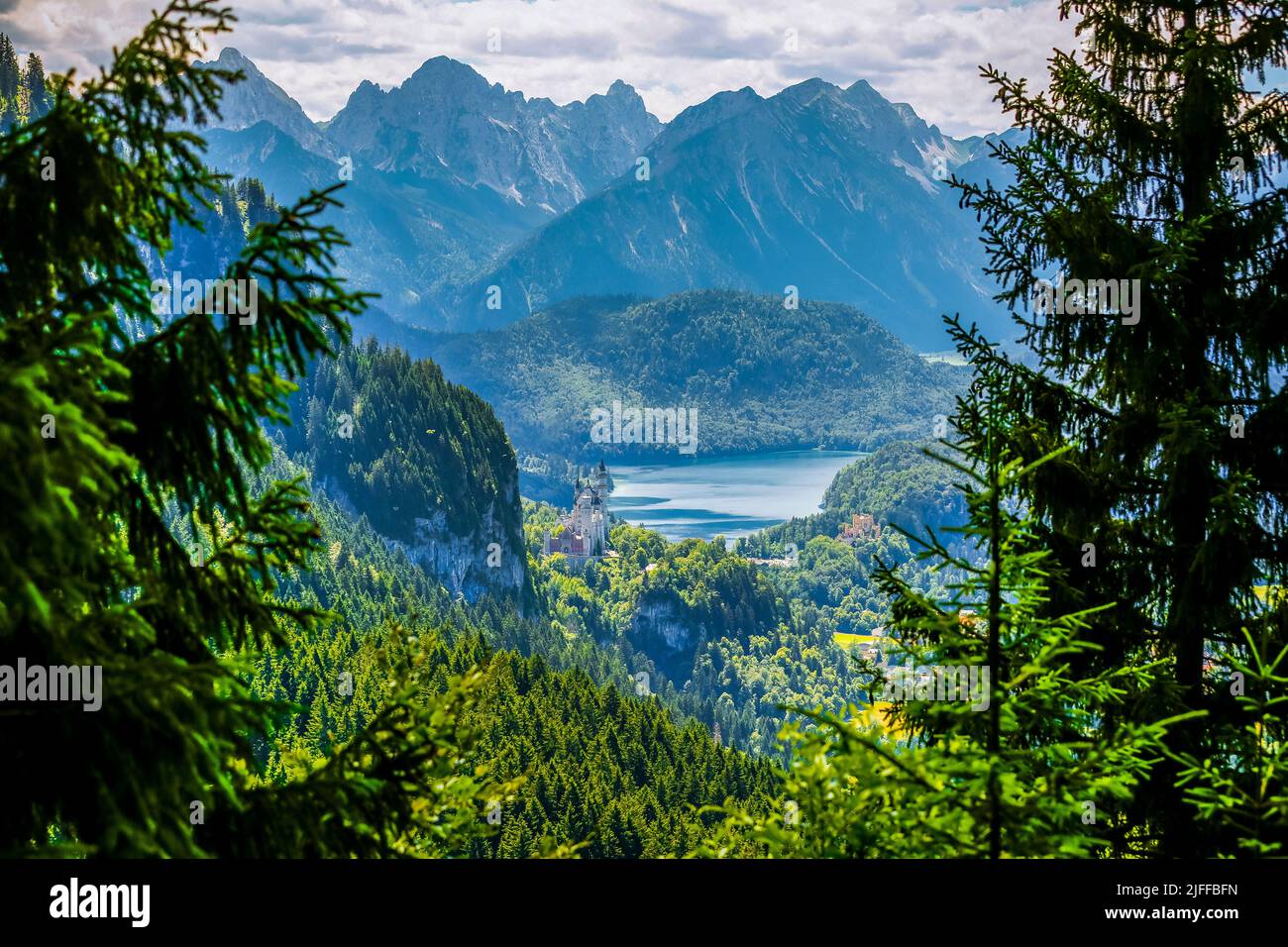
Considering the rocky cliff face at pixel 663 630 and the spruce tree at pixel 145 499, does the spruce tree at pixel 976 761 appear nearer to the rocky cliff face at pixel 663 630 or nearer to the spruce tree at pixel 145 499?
the spruce tree at pixel 145 499

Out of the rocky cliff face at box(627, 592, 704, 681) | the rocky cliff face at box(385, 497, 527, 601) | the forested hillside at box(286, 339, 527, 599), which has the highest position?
the forested hillside at box(286, 339, 527, 599)

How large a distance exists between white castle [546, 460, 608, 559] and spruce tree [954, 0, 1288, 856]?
6872 inches

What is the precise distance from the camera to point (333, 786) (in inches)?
183

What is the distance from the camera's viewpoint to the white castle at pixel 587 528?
187750 mm

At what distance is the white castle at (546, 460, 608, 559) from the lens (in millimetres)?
187750

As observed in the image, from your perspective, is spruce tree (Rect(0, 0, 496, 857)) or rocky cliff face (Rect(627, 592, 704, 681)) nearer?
spruce tree (Rect(0, 0, 496, 857))

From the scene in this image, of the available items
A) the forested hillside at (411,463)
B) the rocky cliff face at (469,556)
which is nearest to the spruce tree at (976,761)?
the forested hillside at (411,463)

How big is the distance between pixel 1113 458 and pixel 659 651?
16265 centimetres

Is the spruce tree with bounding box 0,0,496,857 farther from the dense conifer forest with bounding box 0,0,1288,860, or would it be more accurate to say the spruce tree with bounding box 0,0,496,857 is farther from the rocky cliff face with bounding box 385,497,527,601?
the rocky cliff face with bounding box 385,497,527,601

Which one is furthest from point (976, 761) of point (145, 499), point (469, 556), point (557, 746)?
point (469, 556)

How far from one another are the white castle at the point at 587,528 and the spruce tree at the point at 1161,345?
175m

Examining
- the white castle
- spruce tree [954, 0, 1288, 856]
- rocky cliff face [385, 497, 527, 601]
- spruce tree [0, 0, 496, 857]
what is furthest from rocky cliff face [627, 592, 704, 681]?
spruce tree [0, 0, 496, 857]

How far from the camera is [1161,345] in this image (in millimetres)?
9484

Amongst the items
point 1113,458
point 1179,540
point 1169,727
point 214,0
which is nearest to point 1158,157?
point 1113,458
